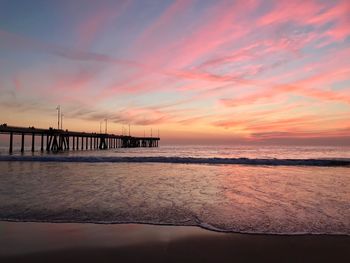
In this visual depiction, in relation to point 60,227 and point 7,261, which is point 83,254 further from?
point 60,227

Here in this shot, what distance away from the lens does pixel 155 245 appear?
4.95 m

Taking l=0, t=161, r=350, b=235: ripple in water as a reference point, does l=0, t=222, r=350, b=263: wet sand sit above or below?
below

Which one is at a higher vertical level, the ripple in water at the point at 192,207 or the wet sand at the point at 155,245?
the ripple in water at the point at 192,207

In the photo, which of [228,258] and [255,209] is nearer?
[228,258]

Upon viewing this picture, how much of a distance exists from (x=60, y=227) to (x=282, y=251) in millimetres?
4034

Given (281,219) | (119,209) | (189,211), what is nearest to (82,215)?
(119,209)

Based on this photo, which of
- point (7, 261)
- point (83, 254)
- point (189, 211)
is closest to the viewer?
point (7, 261)

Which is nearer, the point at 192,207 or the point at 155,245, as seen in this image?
the point at 155,245

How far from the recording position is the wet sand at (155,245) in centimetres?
440

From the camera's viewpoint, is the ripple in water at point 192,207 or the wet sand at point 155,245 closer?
the wet sand at point 155,245

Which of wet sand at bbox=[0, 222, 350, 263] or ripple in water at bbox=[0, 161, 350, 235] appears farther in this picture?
ripple in water at bbox=[0, 161, 350, 235]

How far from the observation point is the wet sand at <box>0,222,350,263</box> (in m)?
4.40

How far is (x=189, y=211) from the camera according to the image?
24.7 ft

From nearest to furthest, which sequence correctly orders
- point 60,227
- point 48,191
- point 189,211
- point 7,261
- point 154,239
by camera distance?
point 7,261 → point 154,239 → point 60,227 → point 189,211 → point 48,191
